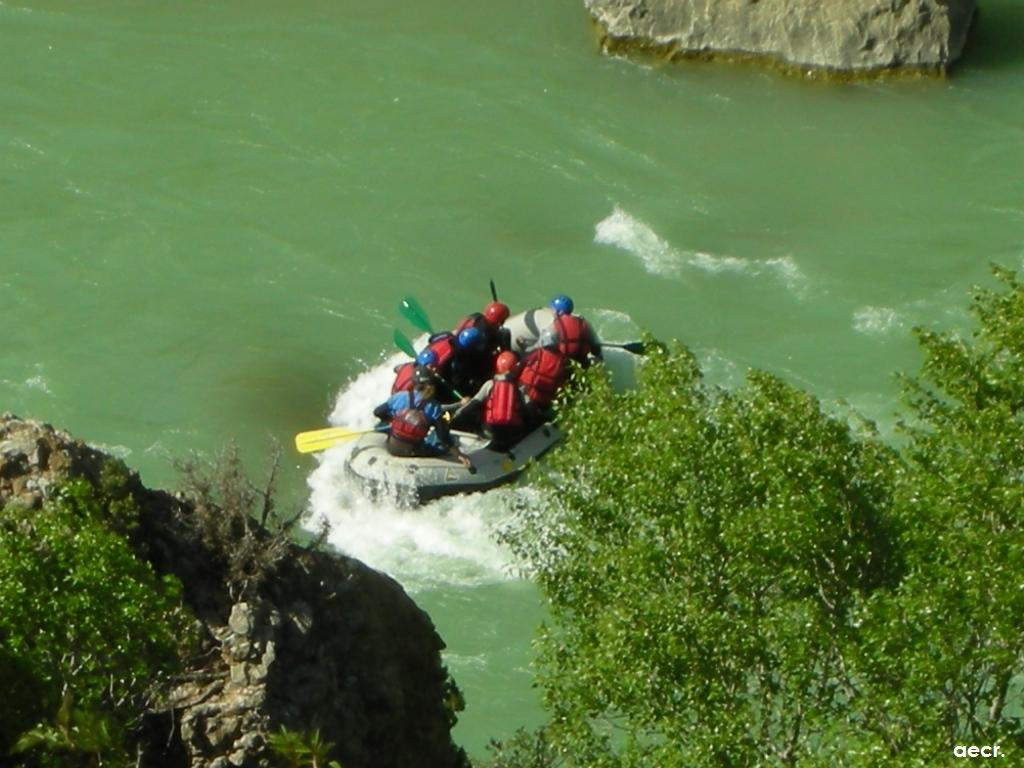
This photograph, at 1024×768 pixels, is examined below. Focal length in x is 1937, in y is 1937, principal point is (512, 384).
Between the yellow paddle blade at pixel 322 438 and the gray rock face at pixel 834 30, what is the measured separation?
11.0 meters

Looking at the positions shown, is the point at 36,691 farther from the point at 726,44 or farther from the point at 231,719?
the point at 726,44

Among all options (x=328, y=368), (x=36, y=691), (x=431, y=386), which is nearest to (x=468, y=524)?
(x=431, y=386)

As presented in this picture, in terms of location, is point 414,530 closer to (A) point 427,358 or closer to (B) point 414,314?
(A) point 427,358

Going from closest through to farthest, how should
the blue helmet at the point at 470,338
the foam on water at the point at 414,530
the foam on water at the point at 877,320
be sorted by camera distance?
the foam on water at the point at 414,530
the blue helmet at the point at 470,338
the foam on water at the point at 877,320

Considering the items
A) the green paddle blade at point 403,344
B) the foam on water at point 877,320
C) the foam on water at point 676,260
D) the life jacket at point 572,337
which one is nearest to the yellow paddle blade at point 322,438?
the green paddle blade at point 403,344

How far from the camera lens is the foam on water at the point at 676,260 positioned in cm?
2394

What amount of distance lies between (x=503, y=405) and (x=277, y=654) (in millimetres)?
7197

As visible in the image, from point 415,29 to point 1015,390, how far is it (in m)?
18.7

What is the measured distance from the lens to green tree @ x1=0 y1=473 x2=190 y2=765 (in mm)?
11070

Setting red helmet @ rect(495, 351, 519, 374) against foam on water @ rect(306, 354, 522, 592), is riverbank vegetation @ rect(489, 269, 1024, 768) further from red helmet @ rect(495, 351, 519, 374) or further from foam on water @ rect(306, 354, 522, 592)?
red helmet @ rect(495, 351, 519, 374)

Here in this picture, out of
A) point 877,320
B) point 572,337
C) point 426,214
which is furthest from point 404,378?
point 877,320

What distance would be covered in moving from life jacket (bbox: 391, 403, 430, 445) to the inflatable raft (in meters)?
0.24

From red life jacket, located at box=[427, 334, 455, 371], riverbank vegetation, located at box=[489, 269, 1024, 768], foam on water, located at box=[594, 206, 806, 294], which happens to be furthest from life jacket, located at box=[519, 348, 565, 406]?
riverbank vegetation, located at box=[489, 269, 1024, 768]

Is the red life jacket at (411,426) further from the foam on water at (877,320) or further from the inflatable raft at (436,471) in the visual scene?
the foam on water at (877,320)
